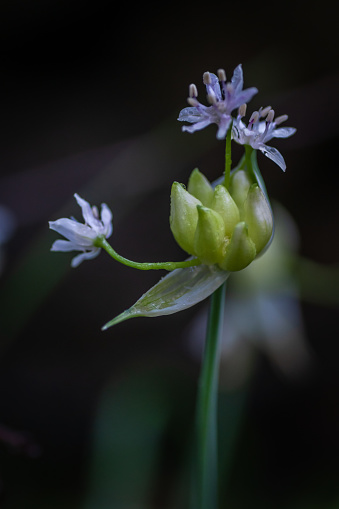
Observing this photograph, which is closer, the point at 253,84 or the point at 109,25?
the point at 253,84

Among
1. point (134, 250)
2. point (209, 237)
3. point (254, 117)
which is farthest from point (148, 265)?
point (134, 250)

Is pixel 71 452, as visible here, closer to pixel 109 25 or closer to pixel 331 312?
pixel 331 312

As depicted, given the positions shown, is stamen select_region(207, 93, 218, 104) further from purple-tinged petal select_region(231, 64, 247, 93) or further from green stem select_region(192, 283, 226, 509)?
green stem select_region(192, 283, 226, 509)

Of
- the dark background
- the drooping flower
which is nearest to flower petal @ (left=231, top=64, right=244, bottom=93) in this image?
the drooping flower

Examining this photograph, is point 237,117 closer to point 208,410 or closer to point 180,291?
point 180,291

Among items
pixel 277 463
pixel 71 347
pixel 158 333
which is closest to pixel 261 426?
pixel 277 463

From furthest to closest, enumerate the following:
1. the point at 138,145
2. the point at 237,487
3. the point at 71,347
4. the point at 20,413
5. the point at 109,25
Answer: the point at 109,25 → the point at 138,145 → the point at 71,347 → the point at 20,413 → the point at 237,487

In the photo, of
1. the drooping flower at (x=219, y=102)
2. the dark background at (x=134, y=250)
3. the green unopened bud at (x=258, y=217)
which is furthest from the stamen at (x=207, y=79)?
the dark background at (x=134, y=250)
